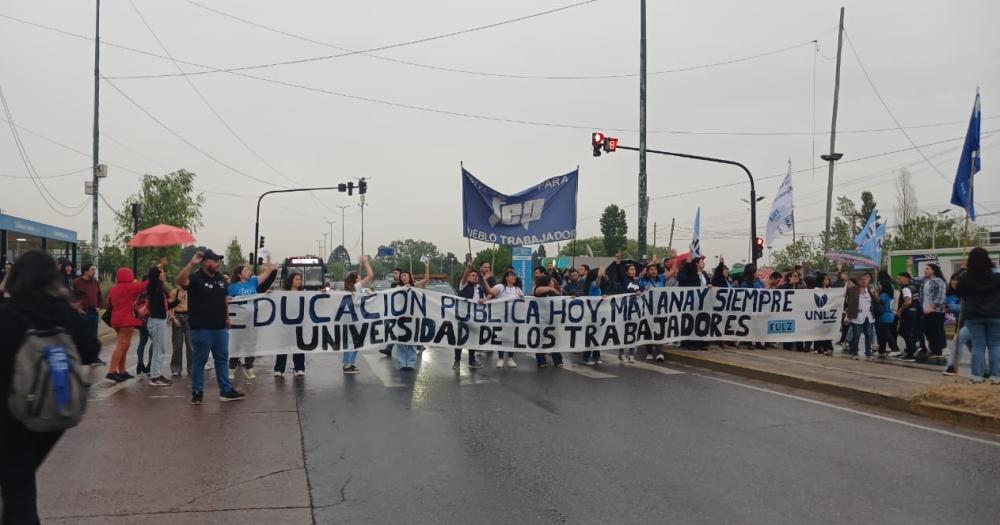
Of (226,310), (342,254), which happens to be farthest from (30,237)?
(342,254)

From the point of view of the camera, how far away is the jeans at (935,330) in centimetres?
1457

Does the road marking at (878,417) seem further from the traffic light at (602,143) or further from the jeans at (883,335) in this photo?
the traffic light at (602,143)

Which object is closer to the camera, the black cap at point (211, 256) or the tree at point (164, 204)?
the black cap at point (211, 256)

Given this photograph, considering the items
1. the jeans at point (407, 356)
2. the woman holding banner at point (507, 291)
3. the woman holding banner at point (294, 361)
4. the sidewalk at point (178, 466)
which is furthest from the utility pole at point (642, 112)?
the sidewalk at point (178, 466)

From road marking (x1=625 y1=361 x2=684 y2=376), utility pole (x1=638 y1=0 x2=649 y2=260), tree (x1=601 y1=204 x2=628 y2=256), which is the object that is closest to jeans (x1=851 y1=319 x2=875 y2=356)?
road marking (x1=625 y1=361 x2=684 y2=376)

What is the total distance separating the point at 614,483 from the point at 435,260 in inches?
6083

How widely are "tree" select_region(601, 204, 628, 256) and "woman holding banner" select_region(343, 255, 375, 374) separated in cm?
12384

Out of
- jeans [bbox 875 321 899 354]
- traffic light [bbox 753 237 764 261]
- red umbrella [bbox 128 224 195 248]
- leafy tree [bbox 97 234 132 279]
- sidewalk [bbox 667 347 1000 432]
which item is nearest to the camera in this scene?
sidewalk [bbox 667 347 1000 432]

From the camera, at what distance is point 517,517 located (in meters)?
5.01

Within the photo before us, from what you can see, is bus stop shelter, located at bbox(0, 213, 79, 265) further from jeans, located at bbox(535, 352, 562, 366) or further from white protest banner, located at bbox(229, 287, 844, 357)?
jeans, located at bbox(535, 352, 562, 366)

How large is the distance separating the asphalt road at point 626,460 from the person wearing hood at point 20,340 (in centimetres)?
189

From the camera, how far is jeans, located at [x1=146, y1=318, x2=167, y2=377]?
1105cm

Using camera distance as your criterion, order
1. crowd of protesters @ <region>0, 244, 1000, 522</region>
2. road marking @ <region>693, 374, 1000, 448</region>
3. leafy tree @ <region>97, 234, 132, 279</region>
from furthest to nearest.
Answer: leafy tree @ <region>97, 234, 132, 279</region> < road marking @ <region>693, 374, 1000, 448</region> < crowd of protesters @ <region>0, 244, 1000, 522</region>

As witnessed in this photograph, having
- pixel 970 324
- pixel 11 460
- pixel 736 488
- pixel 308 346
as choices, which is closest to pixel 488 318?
pixel 308 346
